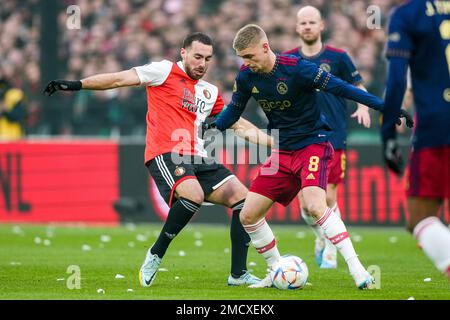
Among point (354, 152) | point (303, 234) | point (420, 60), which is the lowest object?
point (303, 234)

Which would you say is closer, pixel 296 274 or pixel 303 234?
pixel 296 274

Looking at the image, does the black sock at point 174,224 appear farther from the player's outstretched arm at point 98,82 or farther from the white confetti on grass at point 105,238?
the white confetti on grass at point 105,238

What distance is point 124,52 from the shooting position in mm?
21219

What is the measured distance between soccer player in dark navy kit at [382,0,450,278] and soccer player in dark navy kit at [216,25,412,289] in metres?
1.96

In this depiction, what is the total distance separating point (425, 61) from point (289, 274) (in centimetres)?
280

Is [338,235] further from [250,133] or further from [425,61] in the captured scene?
[425,61]

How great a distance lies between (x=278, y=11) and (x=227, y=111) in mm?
11899

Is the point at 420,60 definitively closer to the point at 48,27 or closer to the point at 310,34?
the point at 310,34

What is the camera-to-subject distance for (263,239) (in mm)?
9383

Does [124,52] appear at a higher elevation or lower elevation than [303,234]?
higher

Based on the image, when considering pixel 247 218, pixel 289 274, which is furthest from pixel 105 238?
pixel 289 274

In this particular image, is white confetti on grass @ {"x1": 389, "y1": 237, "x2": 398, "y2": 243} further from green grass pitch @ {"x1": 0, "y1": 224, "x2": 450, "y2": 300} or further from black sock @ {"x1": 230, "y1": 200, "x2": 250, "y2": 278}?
black sock @ {"x1": 230, "y1": 200, "x2": 250, "y2": 278}

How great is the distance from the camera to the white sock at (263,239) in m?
9.30
